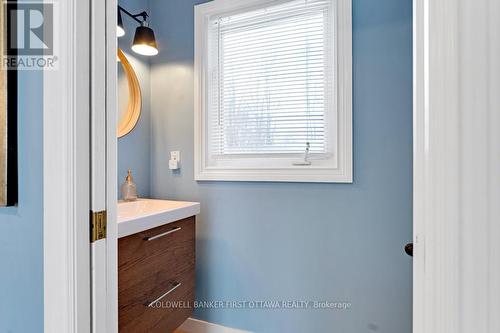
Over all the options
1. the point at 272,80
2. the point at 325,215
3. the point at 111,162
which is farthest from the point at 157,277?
the point at 272,80

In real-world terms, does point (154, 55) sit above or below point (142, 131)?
above

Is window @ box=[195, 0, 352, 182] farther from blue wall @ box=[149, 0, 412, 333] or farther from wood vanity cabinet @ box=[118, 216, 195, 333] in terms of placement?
wood vanity cabinet @ box=[118, 216, 195, 333]

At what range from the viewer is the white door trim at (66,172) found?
667mm

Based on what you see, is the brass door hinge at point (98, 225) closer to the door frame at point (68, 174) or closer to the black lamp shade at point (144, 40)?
the door frame at point (68, 174)

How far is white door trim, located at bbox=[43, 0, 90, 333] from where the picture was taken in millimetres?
667

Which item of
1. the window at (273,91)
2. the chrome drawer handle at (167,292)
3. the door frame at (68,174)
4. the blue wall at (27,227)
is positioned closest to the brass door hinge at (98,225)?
the door frame at (68,174)

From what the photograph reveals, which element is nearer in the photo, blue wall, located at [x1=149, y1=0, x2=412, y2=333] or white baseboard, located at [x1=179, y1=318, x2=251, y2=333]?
blue wall, located at [x1=149, y1=0, x2=412, y2=333]

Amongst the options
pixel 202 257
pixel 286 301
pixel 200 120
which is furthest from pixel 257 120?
pixel 286 301

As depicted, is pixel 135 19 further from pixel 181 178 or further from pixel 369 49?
pixel 369 49

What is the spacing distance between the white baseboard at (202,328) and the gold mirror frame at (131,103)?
1.31m

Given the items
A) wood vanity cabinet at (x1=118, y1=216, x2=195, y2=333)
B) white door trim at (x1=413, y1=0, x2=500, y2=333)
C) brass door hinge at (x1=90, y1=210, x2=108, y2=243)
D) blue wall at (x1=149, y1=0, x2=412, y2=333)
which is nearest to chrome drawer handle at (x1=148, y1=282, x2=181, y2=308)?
wood vanity cabinet at (x1=118, y1=216, x2=195, y2=333)

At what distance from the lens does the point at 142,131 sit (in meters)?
1.97

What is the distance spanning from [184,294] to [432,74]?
1592 millimetres

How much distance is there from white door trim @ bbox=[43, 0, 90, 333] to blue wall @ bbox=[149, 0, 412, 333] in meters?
1.11
